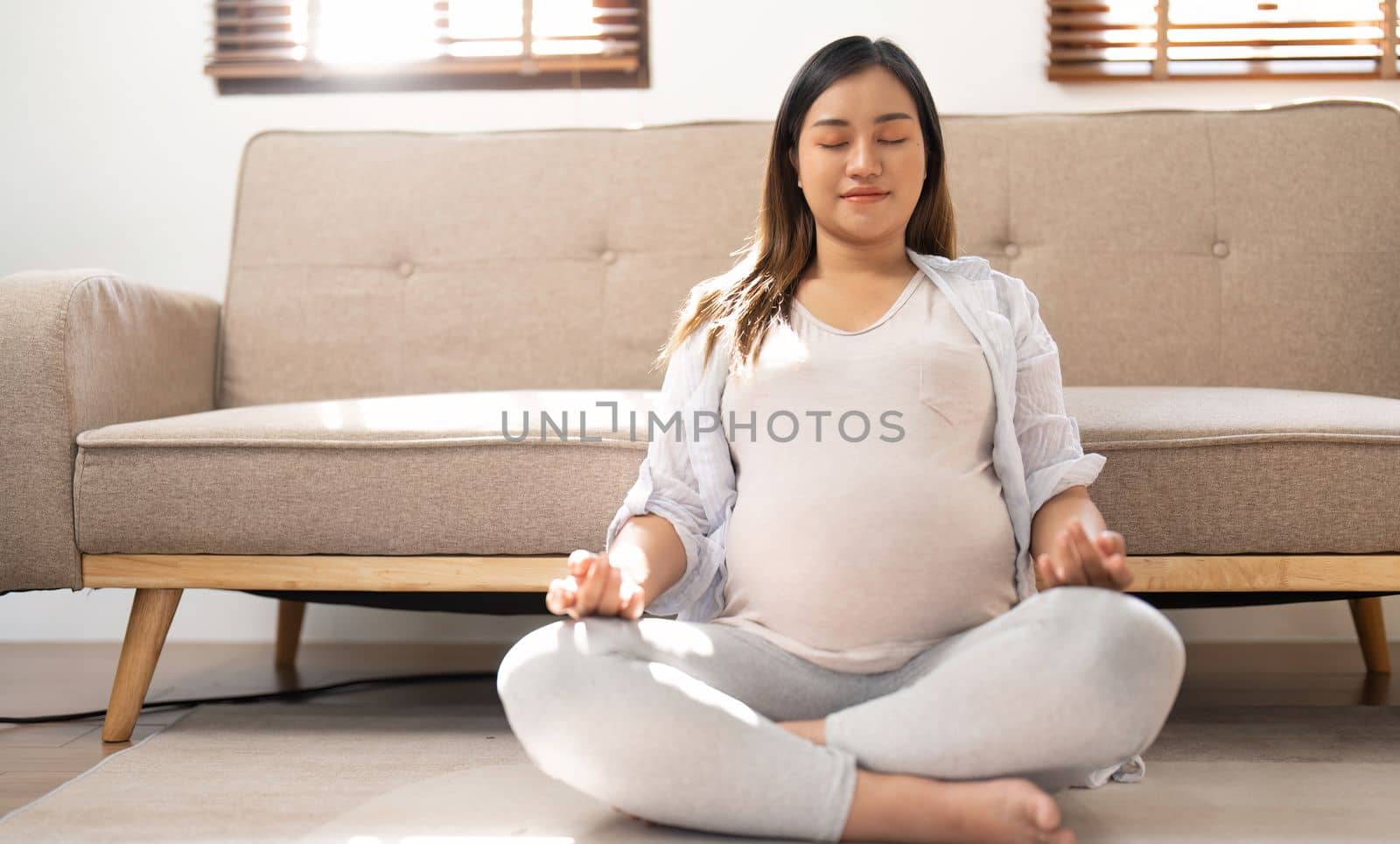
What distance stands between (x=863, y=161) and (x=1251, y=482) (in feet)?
1.84

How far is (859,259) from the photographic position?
45.2 inches

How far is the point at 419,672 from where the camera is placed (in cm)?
182

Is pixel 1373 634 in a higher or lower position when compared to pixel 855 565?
lower

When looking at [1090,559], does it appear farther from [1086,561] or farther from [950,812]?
[950,812]

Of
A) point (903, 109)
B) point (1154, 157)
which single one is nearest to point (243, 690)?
point (903, 109)

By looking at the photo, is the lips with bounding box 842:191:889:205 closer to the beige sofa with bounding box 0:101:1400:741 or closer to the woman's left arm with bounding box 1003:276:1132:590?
the woman's left arm with bounding box 1003:276:1132:590

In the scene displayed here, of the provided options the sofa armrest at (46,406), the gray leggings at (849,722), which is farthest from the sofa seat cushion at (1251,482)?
the sofa armrest at (46,406)

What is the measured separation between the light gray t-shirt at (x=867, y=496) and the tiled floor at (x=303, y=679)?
704 millimetres

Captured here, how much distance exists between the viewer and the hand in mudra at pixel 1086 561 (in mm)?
868

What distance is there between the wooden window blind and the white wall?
0.11 ft

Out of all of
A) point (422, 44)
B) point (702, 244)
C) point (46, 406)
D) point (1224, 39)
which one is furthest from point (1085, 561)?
point (422, 44)

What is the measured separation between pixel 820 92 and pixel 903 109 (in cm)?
8

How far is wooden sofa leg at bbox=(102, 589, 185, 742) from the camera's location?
134 cm

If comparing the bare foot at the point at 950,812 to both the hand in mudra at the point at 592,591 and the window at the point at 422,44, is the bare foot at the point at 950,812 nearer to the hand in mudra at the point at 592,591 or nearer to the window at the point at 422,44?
the hand in mudra at the point at 592,591
